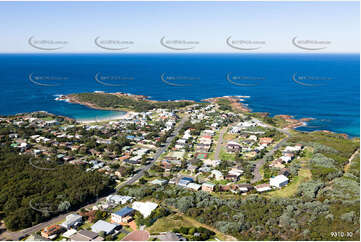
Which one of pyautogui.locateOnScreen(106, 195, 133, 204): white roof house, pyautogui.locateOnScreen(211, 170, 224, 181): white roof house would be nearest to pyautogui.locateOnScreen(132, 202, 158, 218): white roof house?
pyautogui.locateOnScreen(106, 195, 133, 204): white roof house

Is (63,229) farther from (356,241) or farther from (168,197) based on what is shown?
(356,241)

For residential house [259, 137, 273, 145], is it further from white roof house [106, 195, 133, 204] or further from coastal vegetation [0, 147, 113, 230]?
white roof house [106, 195, 133, 204]

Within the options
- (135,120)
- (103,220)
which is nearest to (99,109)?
(135,120)

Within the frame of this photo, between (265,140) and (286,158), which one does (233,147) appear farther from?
(286,158)

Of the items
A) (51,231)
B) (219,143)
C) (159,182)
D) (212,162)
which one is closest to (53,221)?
(51,231)

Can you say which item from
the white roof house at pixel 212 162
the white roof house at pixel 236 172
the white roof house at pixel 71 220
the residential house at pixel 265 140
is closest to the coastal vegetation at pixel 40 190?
the white roof house at pixel 71 220
